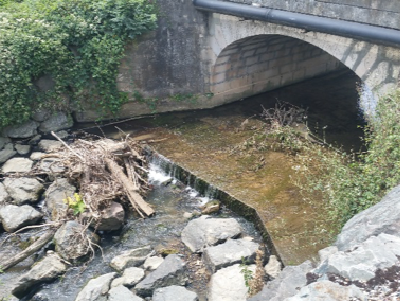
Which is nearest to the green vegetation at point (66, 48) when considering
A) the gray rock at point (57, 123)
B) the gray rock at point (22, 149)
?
the gray rock at point (57, 123)

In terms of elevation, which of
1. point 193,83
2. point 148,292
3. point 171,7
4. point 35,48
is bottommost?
point 148,292

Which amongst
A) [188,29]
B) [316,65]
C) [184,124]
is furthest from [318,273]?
[316,65]

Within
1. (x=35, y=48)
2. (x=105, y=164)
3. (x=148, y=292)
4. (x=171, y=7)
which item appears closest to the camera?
(x=148, y=292)

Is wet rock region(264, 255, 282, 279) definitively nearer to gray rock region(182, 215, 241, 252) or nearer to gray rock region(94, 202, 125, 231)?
gray rock region(182, 215, 241, 252)

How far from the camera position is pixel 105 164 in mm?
9242

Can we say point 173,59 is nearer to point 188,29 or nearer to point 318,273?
point 188,29

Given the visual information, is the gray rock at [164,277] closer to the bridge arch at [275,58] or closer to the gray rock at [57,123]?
the bridge arch at [275,58]

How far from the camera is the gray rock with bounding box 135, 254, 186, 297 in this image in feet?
22.5

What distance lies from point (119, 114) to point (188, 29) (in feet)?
9.54

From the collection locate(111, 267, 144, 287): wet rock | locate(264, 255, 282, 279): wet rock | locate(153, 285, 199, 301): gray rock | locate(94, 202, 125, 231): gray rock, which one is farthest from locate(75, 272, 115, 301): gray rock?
locate(264, 255, 282, 279): wet rock

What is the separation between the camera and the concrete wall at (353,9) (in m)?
8.31

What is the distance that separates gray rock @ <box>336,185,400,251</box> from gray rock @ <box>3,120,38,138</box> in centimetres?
919

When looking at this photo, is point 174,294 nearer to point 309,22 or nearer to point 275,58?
point 309,22

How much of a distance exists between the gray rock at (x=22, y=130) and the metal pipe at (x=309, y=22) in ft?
16.8
